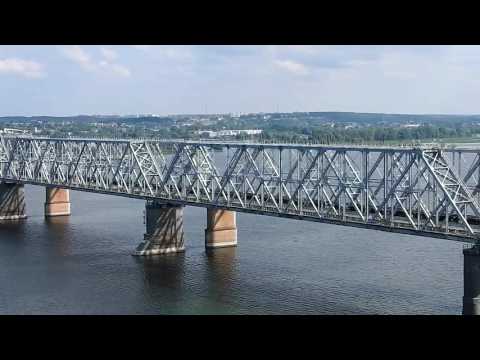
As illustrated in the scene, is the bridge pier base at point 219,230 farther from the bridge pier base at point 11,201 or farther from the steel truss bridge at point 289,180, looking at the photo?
the bridge pier base at point 11,201

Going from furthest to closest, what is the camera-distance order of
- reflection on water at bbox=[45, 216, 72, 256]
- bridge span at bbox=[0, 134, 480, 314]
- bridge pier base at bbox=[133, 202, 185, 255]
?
1. reflection on water at bbox=[45, 216, 72, 256]
2. bridge pier base at bbox=[133, 202, 185, 255]
3. bridge span at bbox=[0, 134, 480, 314]

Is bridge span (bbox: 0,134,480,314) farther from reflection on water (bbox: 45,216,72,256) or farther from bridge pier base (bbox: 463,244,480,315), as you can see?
reflection on water (bbox: 45,216,72,256)

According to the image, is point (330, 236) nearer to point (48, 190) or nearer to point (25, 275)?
point (25, 275)

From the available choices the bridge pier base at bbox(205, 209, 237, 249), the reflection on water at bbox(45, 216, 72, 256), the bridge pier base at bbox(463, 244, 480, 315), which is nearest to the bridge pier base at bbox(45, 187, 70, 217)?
the reflection on water at bbox(45, 216, 72, 256)

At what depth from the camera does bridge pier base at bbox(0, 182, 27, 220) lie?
79.0 metres

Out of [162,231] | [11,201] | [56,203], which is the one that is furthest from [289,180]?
[11,201]

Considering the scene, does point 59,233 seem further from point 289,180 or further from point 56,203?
point 289,180

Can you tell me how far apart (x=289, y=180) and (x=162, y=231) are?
40.0 feet

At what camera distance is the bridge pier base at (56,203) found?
7988 cm

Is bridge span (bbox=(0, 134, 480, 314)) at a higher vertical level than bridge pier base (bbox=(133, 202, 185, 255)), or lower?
higher

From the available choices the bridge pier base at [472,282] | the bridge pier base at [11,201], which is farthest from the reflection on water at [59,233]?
the bridge pier base at [472,282]

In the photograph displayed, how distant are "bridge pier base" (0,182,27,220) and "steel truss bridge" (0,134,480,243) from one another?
115 centimetres
